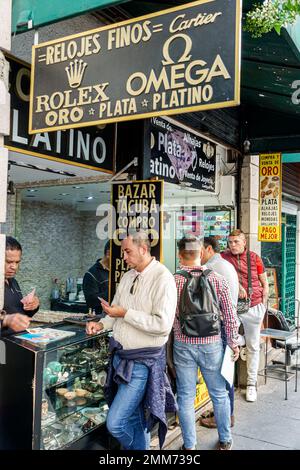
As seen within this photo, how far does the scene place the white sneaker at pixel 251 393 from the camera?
18.8 ft

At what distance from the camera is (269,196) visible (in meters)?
6.85

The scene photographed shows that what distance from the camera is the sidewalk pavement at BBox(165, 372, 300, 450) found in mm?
4391

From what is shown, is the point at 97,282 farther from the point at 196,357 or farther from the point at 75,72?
the point at 75,72

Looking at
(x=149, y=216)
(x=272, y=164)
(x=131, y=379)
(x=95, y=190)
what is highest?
(x=272, y=164)

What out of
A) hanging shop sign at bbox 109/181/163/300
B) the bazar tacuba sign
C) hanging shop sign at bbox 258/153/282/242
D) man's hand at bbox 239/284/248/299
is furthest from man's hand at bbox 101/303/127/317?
hanging shop sign at bbox 258/153/282/242

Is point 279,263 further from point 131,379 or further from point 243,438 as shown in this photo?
point 131,379

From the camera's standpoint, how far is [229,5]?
2324mm

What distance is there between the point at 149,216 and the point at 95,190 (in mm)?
2698

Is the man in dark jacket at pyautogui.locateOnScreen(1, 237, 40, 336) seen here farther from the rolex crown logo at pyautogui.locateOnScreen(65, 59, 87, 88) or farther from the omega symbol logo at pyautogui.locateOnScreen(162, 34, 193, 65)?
the omega symbol logo at pyautogui.locateOnScreen(162, 34, 193, 65)

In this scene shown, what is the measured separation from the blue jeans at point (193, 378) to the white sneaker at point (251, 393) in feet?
6.49

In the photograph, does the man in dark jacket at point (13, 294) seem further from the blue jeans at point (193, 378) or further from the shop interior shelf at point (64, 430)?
the blue jeans at point (193, 378)

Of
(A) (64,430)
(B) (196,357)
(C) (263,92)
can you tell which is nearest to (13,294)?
(A) (64,430)

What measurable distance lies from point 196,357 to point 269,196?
3798 mm

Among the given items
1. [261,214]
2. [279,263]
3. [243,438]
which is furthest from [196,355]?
[279,263]
